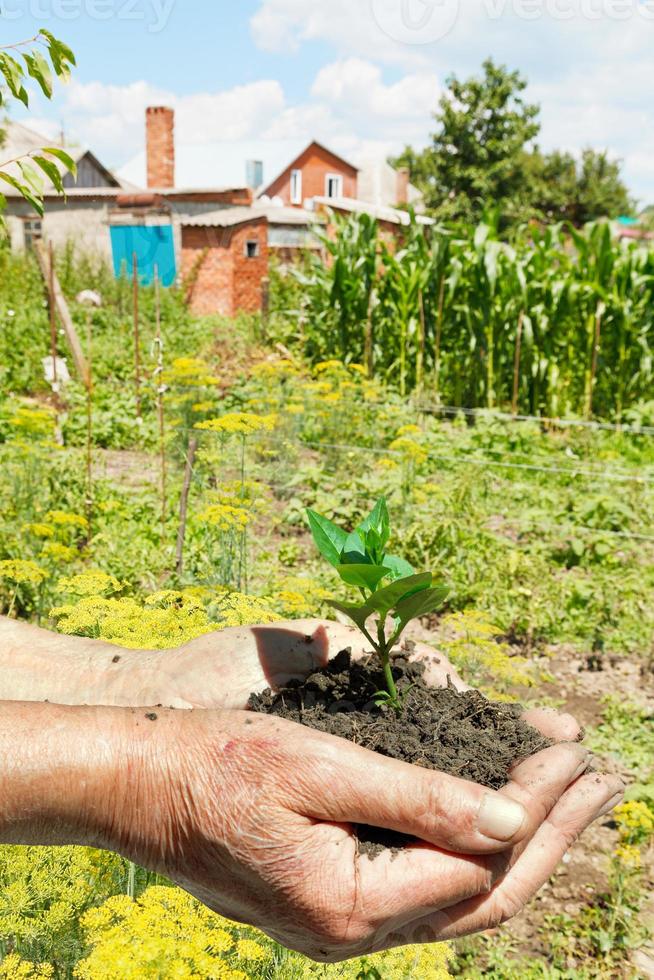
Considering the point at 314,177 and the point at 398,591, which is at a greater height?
the point at 314,177

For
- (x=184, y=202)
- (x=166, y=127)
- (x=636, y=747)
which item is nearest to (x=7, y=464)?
(x=636, y=747)

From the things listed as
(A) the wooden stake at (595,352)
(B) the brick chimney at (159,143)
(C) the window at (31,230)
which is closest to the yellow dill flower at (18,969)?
(A) the wooden stake at (595,352)

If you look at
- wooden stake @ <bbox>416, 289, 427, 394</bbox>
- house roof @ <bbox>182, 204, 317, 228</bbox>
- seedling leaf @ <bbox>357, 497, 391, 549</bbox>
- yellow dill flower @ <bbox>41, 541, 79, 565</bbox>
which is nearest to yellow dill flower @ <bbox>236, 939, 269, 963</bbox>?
seedling leaf @ <bbox>357, 497, 391, 549</bbox>

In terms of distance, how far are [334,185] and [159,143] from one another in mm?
17642

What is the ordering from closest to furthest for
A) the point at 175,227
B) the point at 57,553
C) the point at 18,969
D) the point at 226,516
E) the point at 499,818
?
the point at 499,818, the point at 18,969, the point at 226,516, the point at 57,553, the point at 175,227

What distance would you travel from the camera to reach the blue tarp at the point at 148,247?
20.6 m

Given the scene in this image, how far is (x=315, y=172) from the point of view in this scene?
133ft

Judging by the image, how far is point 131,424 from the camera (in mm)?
8922

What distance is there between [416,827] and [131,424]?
7.87 meters

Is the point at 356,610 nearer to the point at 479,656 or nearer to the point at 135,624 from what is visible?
the point at 135,624

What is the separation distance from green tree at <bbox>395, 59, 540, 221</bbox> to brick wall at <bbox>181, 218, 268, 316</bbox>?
2031 centimetres

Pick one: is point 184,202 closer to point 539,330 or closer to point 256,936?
point 539,330

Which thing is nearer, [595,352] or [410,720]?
[410,720]

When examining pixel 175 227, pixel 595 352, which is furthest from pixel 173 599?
pixel 175 227
